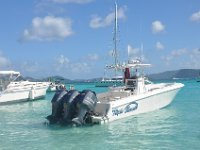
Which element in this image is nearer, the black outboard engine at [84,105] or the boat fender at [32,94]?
the black outboard engine at [84,105]

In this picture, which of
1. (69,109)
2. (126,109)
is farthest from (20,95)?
(69,109)

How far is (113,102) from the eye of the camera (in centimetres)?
1917

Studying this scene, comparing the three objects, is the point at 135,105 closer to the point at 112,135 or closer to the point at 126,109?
the point at 126,109

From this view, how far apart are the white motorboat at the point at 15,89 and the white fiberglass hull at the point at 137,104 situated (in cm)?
1596

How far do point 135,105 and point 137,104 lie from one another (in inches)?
8.9

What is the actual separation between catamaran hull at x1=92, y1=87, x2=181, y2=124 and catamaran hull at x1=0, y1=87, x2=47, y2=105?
15921 mm

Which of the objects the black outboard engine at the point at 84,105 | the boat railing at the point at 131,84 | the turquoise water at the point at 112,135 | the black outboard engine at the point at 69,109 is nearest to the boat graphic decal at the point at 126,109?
the turquoise water at the point at 112,135

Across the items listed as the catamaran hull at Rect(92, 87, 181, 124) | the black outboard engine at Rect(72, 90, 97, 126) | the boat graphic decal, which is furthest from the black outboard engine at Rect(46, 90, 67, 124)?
the boat graphic decal

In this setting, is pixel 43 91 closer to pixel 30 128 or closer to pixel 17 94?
pixel 17 94

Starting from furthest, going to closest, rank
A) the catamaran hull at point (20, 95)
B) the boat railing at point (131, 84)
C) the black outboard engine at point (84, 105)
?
the catamaran hull at point (20, 95)
the boat railing at point (131, 84)
the black outboard engine at point (84, 105)

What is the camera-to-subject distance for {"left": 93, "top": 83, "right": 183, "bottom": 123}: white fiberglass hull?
19.0 m

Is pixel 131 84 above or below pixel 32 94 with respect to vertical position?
above

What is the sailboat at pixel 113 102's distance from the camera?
1792cm

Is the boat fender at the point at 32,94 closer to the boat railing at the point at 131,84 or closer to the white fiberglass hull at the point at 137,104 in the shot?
the white fiberglass hull at the point at 137,104
